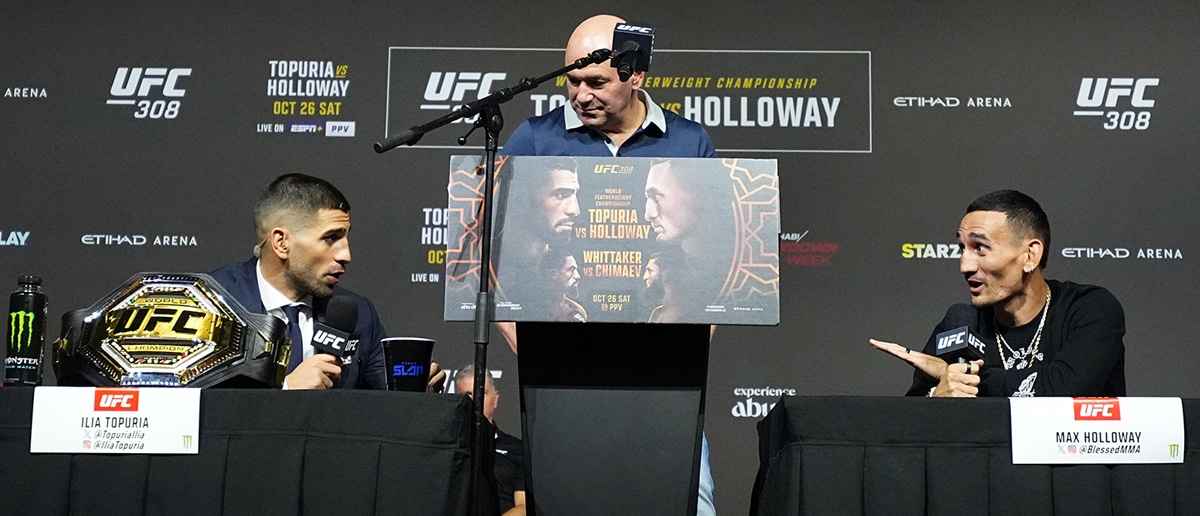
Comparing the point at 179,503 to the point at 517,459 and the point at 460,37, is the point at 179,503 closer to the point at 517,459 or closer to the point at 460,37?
the point at 517,459

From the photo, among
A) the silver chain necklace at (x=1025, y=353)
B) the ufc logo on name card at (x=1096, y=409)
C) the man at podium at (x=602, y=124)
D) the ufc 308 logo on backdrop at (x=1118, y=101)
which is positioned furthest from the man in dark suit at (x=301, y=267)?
the ufc 308 logo on backdrop at (x=1118, y=101)

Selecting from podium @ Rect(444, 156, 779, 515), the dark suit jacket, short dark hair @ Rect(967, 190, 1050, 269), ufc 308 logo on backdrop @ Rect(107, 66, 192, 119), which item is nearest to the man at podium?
the dark suit jacket

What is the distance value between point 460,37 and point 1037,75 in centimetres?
233

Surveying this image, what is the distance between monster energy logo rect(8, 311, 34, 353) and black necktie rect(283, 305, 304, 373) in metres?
0.82

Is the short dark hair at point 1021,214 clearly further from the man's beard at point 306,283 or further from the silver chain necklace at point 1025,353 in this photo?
A: the man's beard at point 306,283

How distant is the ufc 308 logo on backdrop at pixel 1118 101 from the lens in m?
4.45

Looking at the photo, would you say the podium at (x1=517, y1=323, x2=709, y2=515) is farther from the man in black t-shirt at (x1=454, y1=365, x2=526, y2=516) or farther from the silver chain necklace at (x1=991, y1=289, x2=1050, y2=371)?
the man in black t-shirt at (x1=454, y1=365, x2=526, y2=516)

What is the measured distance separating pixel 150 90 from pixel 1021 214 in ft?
11.0

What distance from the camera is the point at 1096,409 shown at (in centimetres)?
190

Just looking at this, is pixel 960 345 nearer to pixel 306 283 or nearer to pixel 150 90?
pixel 306 283

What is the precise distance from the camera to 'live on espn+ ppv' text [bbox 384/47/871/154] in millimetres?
4477

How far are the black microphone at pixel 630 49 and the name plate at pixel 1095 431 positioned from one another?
3.01ft

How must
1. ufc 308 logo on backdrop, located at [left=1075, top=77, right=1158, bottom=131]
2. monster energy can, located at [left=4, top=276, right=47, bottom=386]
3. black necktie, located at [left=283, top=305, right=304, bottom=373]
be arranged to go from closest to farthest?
1. monster energy can, located at [left=4, top=276, right=47, bottom=386]
2. black necktie, located at [left=283, top=305, right=304, bottom=373]
3. ufc 308 logo on backdrop, located at [left=1075, top=77, right=1158, bottom=131]

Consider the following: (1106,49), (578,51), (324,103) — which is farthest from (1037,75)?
(324,103)
